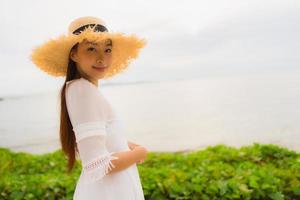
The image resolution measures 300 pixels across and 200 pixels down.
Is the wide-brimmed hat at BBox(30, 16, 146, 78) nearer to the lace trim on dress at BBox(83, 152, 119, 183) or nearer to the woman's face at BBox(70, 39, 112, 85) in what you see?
the woman's face at BBox(70, 39, 112, 85)

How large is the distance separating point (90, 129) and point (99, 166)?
0.54 feet

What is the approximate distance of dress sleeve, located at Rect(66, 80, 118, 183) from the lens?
1596mm

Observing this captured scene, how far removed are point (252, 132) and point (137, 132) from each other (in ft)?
9.30

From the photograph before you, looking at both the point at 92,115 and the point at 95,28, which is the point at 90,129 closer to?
the point at 92,115

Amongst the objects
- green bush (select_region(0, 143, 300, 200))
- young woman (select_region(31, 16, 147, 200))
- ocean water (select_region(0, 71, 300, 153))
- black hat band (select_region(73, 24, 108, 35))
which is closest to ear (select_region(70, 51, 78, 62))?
young woman (select_region(31, 16, 147, 200))

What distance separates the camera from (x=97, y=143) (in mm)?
1597

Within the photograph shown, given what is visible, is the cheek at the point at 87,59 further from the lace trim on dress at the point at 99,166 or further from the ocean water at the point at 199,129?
the ocean water at the point at 199,129

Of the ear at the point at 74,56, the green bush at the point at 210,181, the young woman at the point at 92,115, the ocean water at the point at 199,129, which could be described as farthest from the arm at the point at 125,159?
the ocean water at the point at 199,129

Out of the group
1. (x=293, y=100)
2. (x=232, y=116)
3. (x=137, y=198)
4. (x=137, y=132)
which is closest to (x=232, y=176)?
(x=137, y=198)

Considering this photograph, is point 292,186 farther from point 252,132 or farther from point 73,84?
point 252,132

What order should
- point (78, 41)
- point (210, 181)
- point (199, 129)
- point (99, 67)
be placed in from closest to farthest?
1. point (78, 41)
2. point (99, 67)
3. point (210, 181)
4. point (199, 129)

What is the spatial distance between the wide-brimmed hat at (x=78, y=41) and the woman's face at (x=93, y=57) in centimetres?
4

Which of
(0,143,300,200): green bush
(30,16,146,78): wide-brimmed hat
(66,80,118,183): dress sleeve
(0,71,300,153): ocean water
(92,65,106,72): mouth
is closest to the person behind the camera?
(66,80,118,183): dress sleeve

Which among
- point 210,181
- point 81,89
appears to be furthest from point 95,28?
point 210,181
